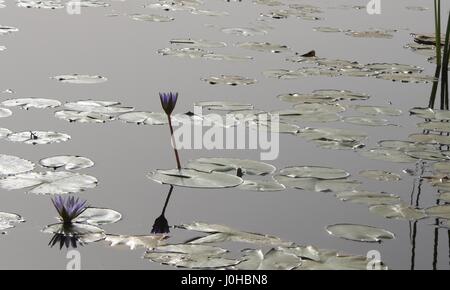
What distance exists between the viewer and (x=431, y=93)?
3670mm

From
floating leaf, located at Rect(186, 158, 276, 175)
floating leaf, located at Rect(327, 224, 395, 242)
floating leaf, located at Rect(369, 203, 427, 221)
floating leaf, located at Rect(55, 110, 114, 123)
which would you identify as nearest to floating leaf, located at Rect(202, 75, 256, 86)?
floating leaf, located at Rect(55, 110, 114, 123)

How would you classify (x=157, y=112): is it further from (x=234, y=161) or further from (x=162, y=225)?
(x=162, y=225)

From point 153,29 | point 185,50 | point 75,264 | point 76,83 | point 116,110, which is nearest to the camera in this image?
point 75,264

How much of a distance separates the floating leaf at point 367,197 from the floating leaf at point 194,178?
289mm

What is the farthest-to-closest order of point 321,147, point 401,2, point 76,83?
point 401,2 < point 76,83 < point 321,147

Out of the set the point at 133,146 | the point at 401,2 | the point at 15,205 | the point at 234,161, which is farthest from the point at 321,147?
the point at 401,2

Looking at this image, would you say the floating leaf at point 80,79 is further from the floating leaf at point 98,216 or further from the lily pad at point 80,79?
the floating leaf at point 98,216

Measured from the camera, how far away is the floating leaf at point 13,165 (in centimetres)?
235

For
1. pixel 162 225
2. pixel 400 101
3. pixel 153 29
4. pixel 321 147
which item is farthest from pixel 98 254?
pixel 153 29

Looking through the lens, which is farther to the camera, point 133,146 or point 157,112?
point 157,112

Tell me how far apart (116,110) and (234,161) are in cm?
66

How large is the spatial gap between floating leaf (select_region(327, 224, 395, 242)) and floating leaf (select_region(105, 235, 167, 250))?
0.43 meters

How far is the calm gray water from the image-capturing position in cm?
209

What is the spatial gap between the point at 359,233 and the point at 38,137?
108cm
